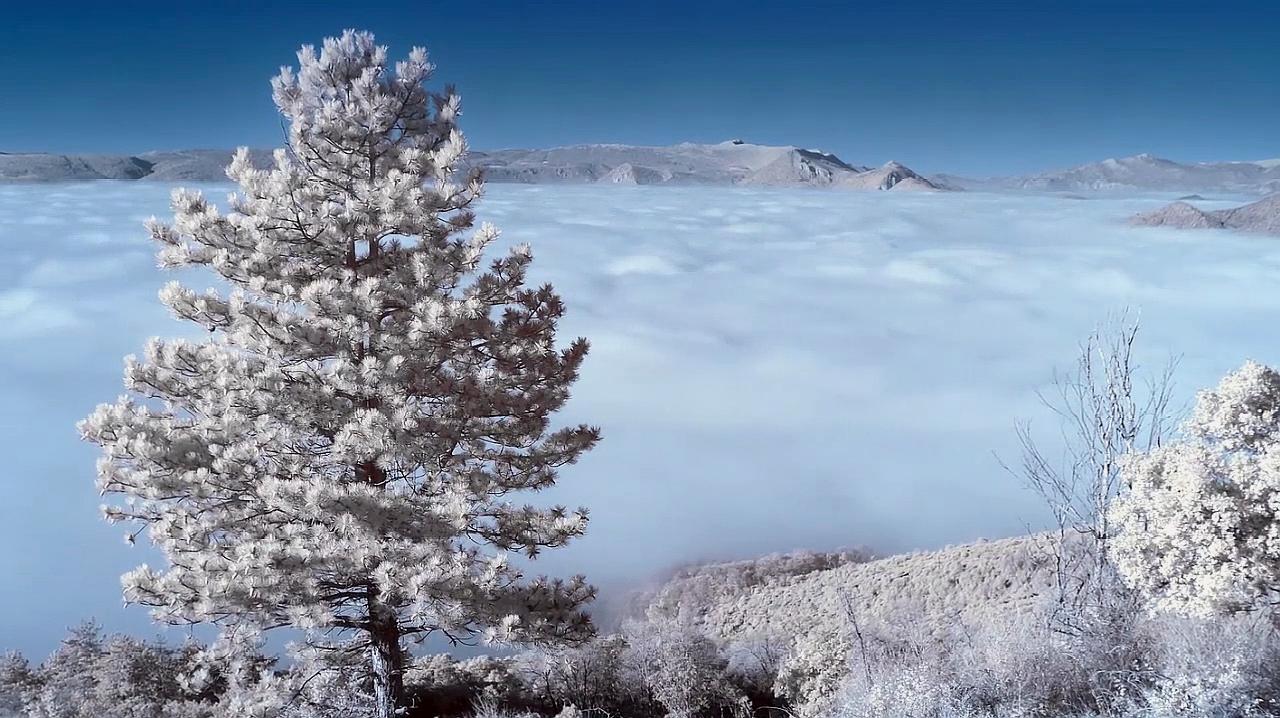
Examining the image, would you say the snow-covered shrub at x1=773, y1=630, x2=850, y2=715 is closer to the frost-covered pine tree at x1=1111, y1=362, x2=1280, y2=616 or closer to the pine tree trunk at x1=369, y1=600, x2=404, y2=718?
the frost-covered pine tree at x1=1111, y1=362, x2=1280, y2=616

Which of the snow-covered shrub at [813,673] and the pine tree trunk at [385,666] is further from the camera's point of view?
the snow-covered shrub at [813,673]

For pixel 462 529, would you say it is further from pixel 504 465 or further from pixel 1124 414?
pixel 1124 414

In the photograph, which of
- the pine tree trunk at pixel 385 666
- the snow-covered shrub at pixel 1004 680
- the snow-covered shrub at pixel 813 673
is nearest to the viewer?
the snow-covered shrub at pixel 1004 680

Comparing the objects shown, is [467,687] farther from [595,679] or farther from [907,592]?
[907,592]

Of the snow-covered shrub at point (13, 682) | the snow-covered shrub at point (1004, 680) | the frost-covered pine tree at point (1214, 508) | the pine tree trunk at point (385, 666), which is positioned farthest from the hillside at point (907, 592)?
the snow-covered shrub at point (13, 682)

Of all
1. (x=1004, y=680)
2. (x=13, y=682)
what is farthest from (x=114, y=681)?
(x=1004, y=680)

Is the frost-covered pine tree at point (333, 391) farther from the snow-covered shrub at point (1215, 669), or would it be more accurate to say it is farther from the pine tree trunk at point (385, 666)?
the snow-covered shrub at point (1215, 669)

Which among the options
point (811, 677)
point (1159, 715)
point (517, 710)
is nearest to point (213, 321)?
point (517, 710)
